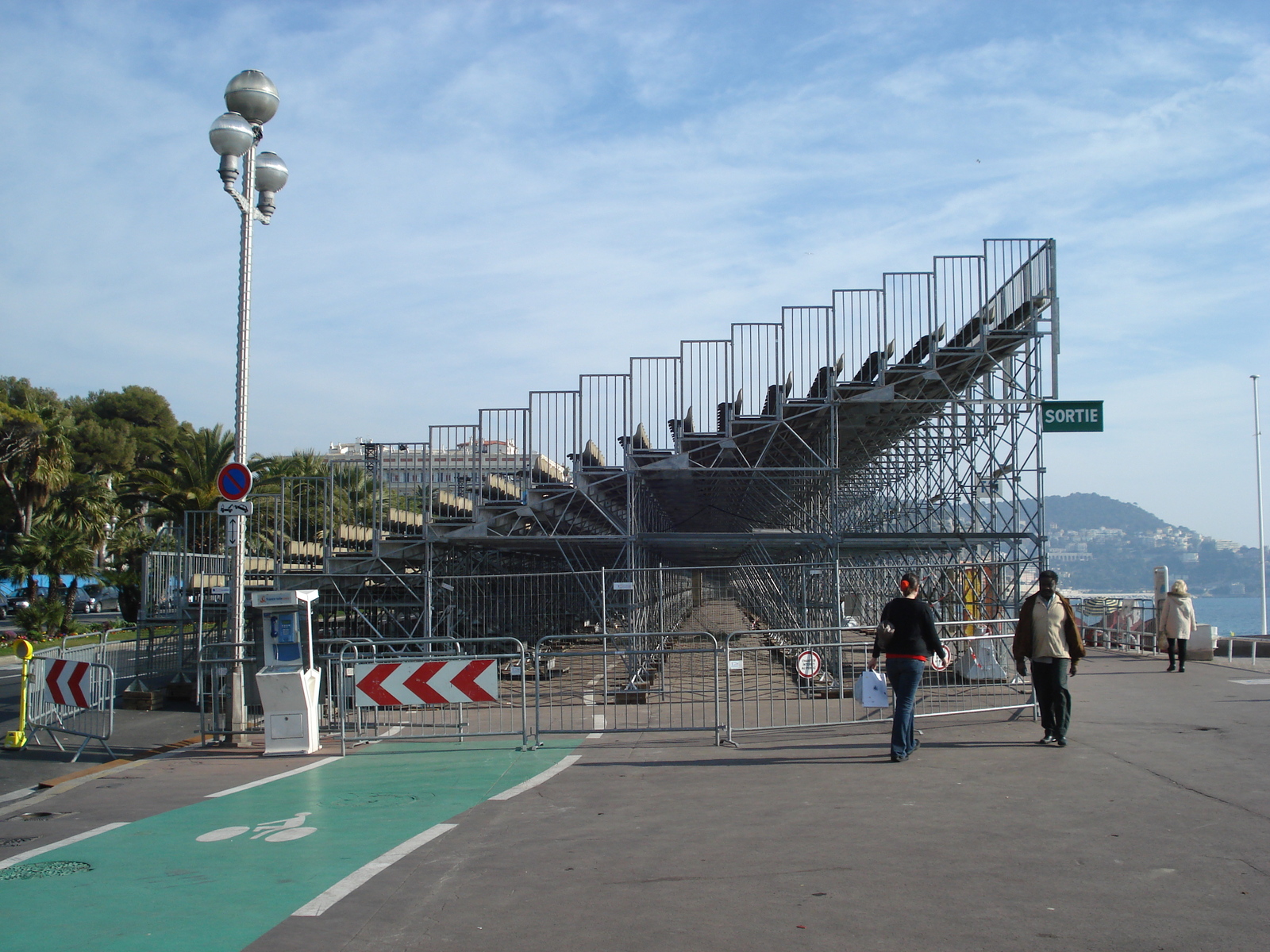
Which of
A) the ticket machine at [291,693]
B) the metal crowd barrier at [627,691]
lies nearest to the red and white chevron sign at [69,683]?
the ticket machine at [291,693]

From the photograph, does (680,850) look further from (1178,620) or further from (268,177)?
(1178,620)

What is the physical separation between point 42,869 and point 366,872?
7.76 ft

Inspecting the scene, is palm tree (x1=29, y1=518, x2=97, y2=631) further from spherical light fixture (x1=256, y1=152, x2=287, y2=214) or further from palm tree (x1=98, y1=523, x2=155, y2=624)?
spherical light fixture (x1=256, y1=152, x2=287, y2=214)

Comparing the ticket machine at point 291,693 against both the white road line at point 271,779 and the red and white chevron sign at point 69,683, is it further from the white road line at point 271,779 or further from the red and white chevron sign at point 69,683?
the red and white chevron sign at point 69,683

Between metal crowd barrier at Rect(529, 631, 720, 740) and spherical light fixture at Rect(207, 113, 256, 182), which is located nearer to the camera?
spherical light fixture at Rect(207, 113, 256, 182)

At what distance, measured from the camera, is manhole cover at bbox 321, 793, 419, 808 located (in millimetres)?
8453

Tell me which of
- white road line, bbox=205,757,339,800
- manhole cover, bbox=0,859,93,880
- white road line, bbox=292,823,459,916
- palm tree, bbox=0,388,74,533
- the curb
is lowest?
the curb

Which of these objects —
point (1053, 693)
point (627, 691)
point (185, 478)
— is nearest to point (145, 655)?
point (627, 691)

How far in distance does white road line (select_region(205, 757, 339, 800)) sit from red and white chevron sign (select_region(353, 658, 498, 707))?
774mm

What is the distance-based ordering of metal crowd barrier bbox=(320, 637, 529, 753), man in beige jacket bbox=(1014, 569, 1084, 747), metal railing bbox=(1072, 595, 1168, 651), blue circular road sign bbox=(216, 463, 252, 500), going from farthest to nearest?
metal railing bbox=(1072, 595, 1168, 651) → blue circular road sign bbox=(216, 463, 252, 500) → metal crowd barrier bbox=(320, 637, 529, 753) → man in beige jacket bbox=(1014, 569, 1084, 747)

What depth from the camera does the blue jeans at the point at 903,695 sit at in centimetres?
955

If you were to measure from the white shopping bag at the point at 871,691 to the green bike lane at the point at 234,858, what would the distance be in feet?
11.8

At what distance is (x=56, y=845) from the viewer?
7.53 metres

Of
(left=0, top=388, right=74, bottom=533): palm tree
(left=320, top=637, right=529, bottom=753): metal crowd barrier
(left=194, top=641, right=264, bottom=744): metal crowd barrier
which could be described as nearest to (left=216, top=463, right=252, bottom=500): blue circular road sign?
(left=194, top=641, right=264, bottom=744): metal crowd barrier
